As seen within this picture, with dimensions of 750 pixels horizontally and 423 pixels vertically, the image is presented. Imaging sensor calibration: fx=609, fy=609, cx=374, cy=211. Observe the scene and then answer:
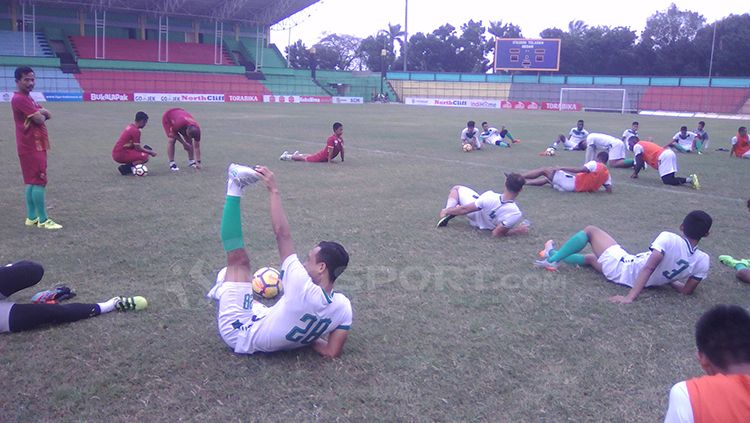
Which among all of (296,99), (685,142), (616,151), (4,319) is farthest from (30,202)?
(296,99)

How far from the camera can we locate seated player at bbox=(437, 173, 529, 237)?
7.93 m

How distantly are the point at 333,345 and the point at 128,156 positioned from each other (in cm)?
935

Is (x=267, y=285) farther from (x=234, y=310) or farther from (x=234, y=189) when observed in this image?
(x=234, y=189)

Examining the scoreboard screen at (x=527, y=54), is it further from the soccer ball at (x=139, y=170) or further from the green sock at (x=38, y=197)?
the green sock at (x=38, y=197)

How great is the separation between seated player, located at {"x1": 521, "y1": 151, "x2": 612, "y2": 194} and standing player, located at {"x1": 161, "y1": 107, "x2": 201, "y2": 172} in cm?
699

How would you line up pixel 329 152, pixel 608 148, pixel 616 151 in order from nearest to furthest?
pixel 329 152 < pixel 608 148 < pixel 616 151

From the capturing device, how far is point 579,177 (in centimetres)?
1138

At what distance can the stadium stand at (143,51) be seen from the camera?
52.6 metres

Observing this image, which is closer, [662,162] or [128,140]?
[128,140]

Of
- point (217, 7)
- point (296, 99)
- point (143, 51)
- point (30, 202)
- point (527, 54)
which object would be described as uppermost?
point (217, 7)

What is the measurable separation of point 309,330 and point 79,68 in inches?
2008

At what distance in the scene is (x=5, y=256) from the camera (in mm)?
6480

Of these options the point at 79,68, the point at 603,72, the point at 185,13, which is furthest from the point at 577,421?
the point at 603,72

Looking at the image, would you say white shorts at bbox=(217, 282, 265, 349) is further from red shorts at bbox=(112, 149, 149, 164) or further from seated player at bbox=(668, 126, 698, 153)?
seated player at bbox=(668, 126, 698, 153)
